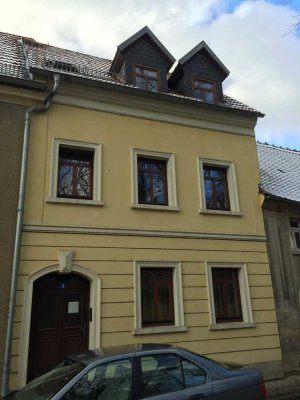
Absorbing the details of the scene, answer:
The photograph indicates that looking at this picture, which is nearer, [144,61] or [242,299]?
[242,299]

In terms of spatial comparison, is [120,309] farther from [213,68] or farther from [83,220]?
[213,68]

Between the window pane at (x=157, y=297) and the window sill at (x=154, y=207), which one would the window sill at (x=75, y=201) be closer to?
the window sill at (x=154, y=207)

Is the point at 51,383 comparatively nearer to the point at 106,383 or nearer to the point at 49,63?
the point at 106,383

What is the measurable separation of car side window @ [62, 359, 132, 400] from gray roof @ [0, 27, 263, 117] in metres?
7.54

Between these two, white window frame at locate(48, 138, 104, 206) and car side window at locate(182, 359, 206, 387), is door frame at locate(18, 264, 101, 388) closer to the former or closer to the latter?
white window frame at locate(48, 138, 104, 206)

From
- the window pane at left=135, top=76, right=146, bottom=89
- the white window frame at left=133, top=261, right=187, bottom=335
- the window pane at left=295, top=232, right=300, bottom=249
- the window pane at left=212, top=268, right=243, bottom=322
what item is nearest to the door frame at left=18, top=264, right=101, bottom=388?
the white window frame at left=133, top=261, right=187, bottom=335

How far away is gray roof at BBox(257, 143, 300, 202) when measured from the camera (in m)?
12.6

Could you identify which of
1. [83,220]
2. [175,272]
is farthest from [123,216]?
[175,272]

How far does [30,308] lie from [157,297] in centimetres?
318

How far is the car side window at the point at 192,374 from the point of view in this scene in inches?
191

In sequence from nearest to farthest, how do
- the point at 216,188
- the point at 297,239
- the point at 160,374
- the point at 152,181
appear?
1. the point at 160,374
2. the point at 152,181
3. the point at 216,188
4. the point at 297,239

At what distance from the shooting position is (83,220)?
9422mm

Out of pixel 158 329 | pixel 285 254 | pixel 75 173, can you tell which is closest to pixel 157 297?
pixel 158 329

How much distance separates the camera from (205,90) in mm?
12578
